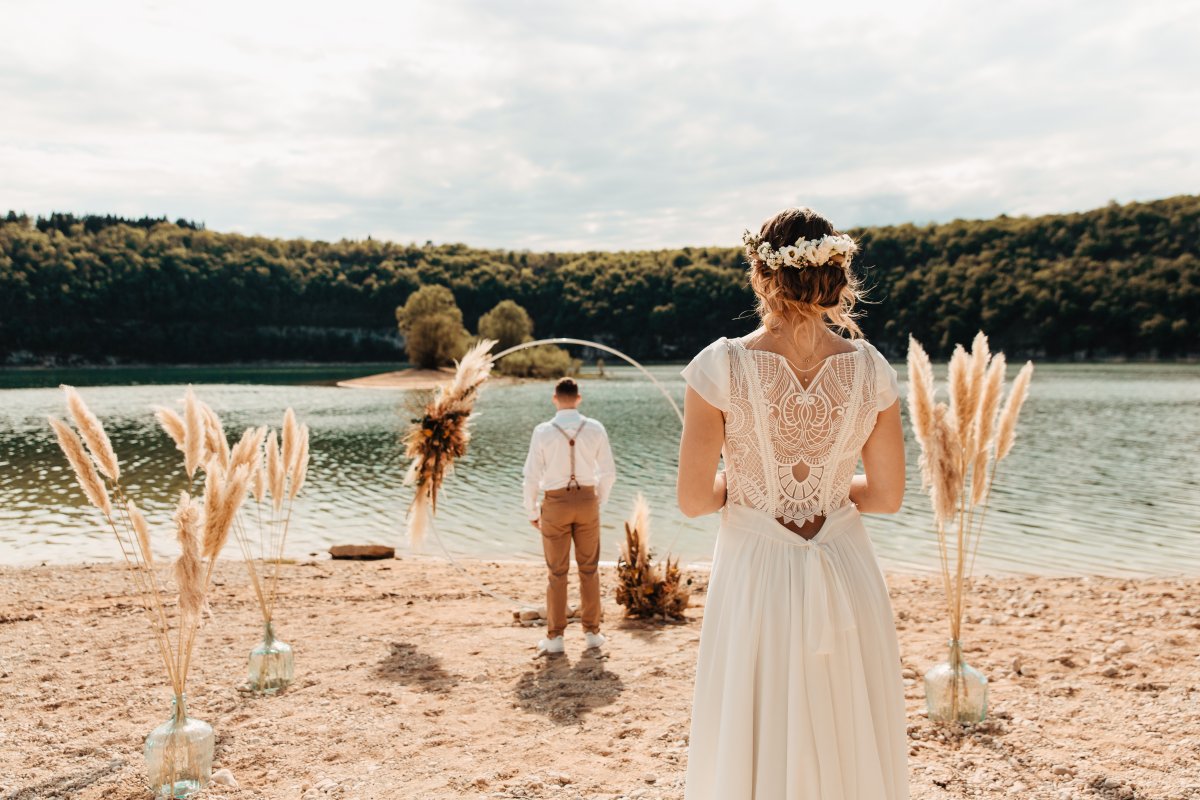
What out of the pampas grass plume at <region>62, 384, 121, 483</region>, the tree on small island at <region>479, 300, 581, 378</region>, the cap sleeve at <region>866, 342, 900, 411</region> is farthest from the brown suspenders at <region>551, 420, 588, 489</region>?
the tree on small island at <region>479, 300, 581, 378</region>

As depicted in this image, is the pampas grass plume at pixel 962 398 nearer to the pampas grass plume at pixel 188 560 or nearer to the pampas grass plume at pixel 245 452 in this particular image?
the pampas grass plume at pixel 245 452

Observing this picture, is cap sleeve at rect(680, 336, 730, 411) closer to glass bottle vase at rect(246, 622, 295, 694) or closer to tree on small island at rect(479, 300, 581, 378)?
glass bottle vase at rect(246, 622, 295, 694)

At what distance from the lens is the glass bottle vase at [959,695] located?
14.7 ft

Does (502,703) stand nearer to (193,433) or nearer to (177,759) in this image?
(177,759)

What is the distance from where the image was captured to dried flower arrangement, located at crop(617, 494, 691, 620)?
721 centimetres

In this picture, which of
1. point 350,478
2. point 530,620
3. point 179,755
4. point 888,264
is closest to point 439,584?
point 530,620

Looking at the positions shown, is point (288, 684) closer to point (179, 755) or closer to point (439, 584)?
point (179, 755)

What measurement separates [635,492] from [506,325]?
51.2 meters

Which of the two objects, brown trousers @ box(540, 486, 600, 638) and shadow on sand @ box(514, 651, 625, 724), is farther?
brown trousers @ box(540, 486, 600, 638)

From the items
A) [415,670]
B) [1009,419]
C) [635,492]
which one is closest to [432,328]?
[635,492]

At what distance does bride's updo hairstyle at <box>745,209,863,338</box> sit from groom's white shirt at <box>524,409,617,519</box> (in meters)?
3.94

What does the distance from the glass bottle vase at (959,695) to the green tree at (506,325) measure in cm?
6047

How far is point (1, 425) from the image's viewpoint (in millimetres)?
30281

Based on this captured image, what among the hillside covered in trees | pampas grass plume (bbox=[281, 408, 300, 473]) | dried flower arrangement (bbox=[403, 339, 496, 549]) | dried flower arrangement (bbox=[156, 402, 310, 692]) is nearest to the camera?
dried flower arrangement (bbox=[156, 402, 310, 692])
